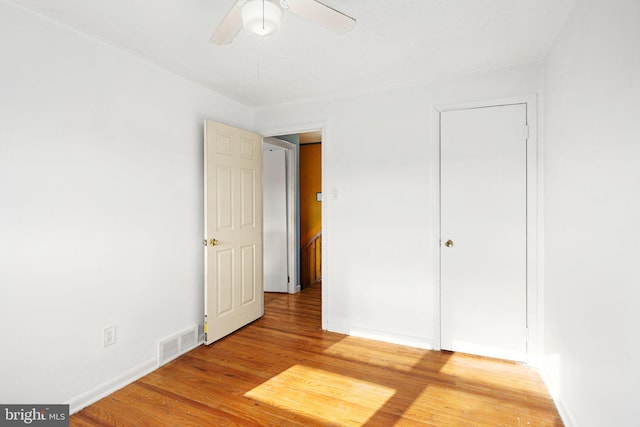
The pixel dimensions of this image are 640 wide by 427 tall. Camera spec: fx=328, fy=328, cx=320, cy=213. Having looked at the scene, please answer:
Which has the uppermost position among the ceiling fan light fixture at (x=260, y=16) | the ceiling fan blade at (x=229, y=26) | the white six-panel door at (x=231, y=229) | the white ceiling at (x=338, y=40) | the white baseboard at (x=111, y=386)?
the white ceiling at (x=338, y=40)

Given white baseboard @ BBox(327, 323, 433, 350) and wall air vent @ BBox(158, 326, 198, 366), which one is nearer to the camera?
wall air vent @ BBox(158, 326, 198, 366)

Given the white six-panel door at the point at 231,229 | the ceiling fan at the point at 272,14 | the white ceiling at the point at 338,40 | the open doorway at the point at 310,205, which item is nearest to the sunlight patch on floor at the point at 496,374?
the white six-panel door at the point at 231,229

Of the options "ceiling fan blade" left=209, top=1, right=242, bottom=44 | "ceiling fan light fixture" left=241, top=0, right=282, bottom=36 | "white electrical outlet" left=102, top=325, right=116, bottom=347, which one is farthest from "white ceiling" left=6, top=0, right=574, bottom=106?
"white electrical outlet" left=102, top=325, right=116, bottom=347

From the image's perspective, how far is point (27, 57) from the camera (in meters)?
1.81

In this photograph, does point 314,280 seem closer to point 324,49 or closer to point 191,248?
point 191,248

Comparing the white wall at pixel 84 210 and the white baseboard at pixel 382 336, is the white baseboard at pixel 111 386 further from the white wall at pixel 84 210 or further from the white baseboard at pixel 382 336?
the white baseboard at pixel 382 336

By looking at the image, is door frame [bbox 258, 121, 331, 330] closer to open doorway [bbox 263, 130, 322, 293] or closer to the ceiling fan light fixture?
open doorway [bbox 263, 130, 322, 293]

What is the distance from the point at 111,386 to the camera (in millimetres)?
2227

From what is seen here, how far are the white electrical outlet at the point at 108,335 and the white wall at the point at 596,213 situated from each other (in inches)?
108

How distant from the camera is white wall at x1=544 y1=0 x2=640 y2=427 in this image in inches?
46.5

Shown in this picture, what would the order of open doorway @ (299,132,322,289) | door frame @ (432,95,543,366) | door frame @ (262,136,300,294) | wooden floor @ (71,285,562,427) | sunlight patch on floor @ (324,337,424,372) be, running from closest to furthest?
1. wooden floor @ (71,285,562,427)
2. door frame @ (432,95,543,366)
3. sunlight patch on floor @ (324,337,424,372)
4. door frame @ (262,136,300,294)
5. open doorway @ (299,132,322,289)

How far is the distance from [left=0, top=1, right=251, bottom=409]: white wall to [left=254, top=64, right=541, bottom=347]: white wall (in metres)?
1.37

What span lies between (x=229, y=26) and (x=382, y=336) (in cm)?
274

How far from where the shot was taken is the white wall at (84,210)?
1.76 meters
